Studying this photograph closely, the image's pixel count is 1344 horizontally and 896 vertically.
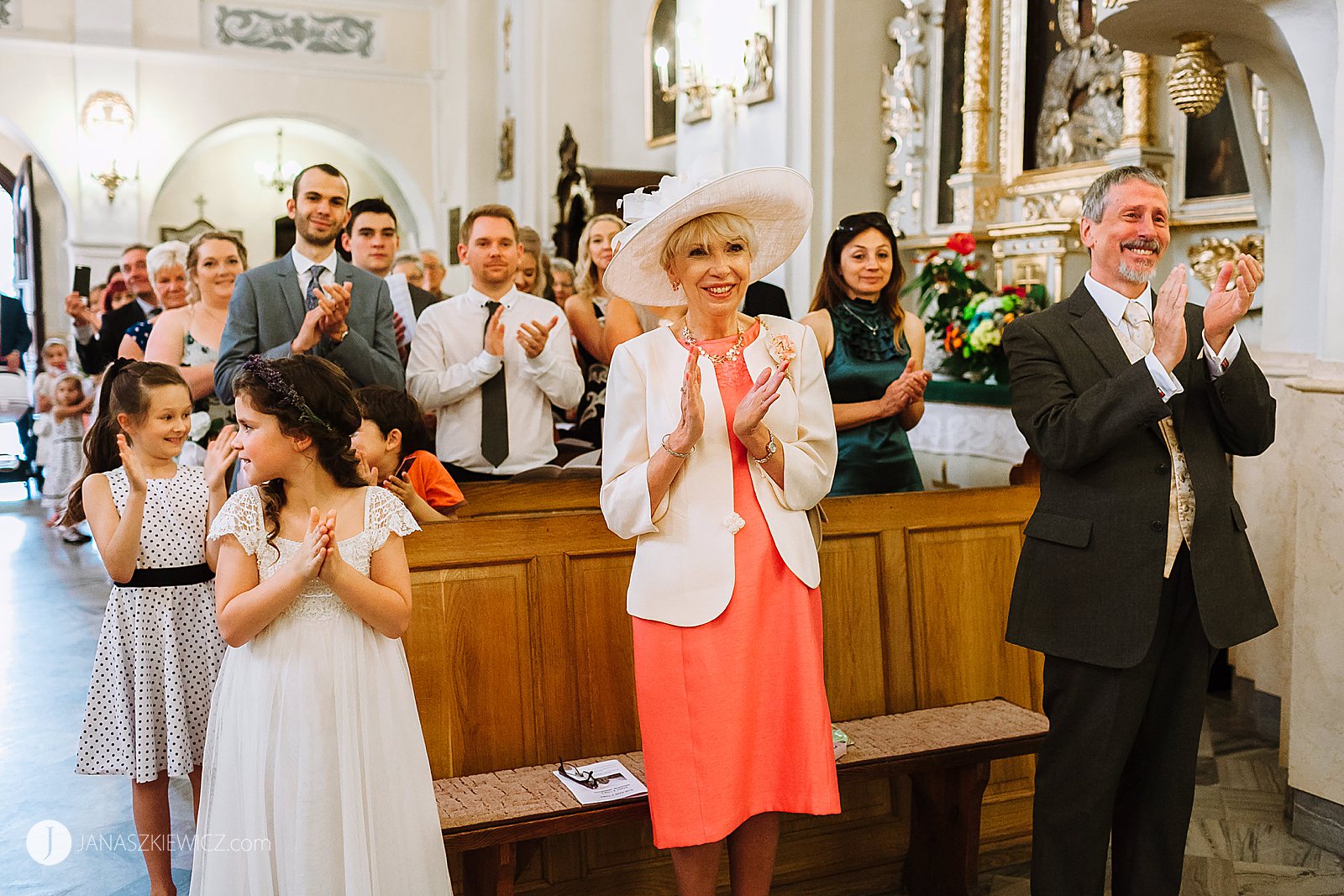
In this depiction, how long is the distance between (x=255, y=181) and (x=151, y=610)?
13.5 meters

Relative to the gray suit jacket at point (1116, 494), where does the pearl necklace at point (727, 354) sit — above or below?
above

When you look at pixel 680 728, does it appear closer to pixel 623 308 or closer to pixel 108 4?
pixel 623 308

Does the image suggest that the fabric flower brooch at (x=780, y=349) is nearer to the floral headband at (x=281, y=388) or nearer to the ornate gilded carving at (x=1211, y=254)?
the floral headband at (x=281, y=388)

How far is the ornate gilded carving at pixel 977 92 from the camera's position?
263 inches

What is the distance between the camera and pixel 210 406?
3877 millimetres

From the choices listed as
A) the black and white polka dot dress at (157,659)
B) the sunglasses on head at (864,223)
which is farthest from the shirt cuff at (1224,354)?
the black and white polka dot dress at (157,659)

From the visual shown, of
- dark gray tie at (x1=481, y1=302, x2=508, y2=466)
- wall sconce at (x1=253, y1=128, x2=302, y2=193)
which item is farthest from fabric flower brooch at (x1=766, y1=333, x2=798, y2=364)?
wall sconce at (x1=253, y1=128, x2=302, y2=193)

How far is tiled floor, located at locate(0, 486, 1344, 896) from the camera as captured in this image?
3230 mm

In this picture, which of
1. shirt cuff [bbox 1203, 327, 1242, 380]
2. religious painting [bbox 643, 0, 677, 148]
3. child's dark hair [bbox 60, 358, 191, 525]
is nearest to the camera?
shirt cuff [bbox 1203, 327, 1242, 380]

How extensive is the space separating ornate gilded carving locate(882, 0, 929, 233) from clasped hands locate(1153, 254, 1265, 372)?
4.96 meters

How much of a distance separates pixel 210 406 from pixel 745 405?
2.31m

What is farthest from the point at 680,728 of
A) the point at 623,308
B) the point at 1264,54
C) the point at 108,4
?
the point at 108,4

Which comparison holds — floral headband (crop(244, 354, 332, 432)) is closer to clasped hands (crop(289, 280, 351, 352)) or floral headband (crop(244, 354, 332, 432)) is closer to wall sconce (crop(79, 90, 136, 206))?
clasped hands (crop(289, 280, 351, 352))

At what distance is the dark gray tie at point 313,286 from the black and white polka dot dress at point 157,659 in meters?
0.72
